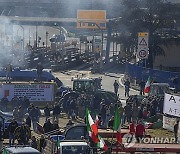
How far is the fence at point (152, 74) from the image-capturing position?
163 feet

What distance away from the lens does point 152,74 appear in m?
51.0

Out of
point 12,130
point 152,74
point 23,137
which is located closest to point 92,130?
point 23,137

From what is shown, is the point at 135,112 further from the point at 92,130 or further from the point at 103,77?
the point at 103,77

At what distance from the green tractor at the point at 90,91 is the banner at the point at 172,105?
530cm

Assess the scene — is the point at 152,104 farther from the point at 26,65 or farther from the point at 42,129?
the point at 26,65

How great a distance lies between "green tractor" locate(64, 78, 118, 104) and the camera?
127ft

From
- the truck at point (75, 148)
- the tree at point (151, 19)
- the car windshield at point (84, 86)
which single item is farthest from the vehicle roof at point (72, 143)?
the tree at point (151, 19)

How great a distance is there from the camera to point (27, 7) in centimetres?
9138

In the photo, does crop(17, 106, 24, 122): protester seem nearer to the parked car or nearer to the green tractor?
the green tractor

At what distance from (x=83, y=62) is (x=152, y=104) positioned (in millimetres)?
27903

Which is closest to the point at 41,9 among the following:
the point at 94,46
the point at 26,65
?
the point at 94,46

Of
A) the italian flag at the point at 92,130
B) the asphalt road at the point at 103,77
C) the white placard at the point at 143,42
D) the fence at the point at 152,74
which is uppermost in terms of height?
the white placard at the point at 143,42

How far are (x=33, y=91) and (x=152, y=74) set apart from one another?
12.7 meters

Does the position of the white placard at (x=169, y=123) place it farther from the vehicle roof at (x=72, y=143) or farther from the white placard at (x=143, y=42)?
the vehicle roof at (x=72, y=143)
